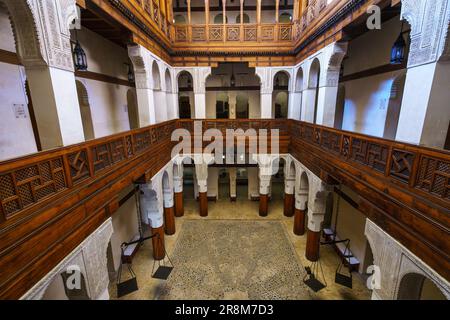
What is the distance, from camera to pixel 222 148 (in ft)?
31.1

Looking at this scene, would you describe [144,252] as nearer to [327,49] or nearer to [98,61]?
[98,61]

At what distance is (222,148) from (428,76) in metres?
7.06

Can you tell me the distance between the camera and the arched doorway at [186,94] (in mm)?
13054

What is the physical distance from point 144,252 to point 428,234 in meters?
8.25

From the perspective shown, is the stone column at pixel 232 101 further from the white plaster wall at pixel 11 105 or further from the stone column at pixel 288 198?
the white plaster wall at pixel 11 105

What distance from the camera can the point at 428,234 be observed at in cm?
255

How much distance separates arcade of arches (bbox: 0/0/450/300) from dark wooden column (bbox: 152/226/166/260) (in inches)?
1.6

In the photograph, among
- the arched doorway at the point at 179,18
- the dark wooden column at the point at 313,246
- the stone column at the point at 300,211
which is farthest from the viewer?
the arched doorway at the point at 179,18

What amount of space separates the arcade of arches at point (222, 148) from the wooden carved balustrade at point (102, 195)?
0.02 metres

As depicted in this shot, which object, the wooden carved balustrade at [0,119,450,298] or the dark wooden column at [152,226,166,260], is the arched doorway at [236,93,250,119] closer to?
the dark wooden column at [152,226,166,260]

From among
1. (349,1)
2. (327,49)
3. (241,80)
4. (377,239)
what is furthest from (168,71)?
(377,239)

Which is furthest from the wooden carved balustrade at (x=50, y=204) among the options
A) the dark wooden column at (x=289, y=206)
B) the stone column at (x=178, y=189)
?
the dark wooden column at (x=289, y=206)

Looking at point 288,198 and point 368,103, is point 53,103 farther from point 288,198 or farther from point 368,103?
point 288,198

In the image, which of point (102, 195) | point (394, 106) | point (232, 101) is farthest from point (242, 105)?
point (102, 195)
